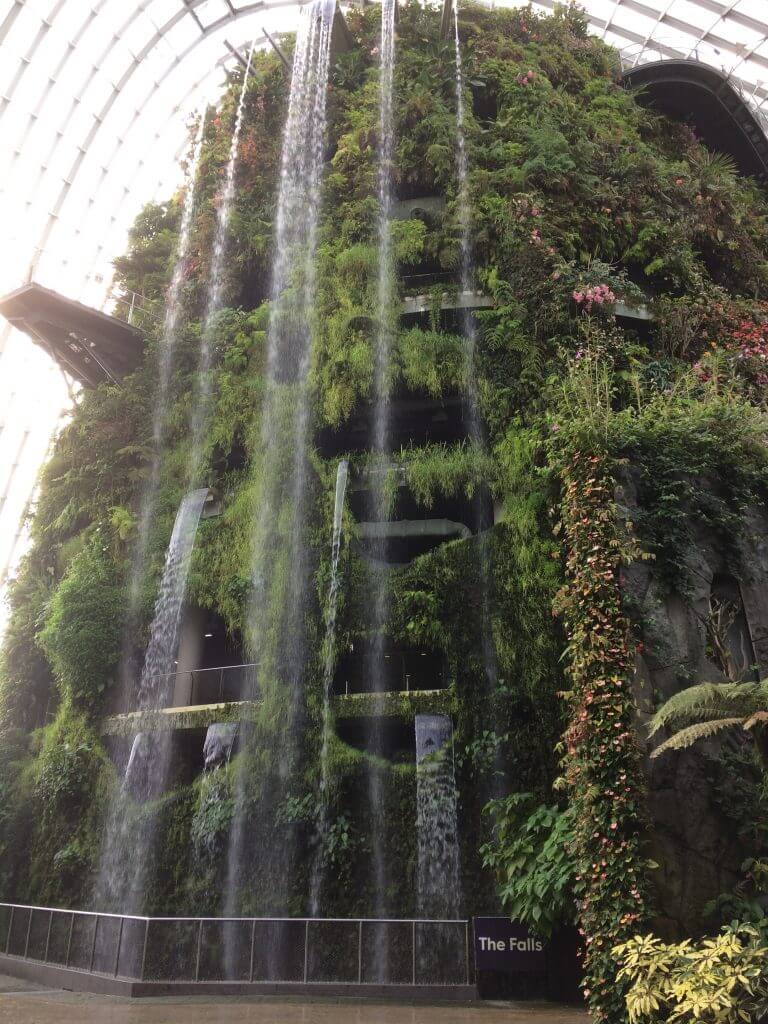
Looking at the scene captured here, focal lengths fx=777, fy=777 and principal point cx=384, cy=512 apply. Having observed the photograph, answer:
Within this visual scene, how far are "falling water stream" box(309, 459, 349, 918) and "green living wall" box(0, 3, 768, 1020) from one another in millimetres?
144

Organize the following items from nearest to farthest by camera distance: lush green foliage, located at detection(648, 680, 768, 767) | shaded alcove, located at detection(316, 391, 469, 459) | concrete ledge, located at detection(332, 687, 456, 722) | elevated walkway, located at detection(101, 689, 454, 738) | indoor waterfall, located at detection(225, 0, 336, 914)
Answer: lush green foliage, located at detection(648, 680, 768, 767), indoor waterfall, located at detection(225, 0, 336, 914), concrete ledge, located at detection(332, 687, 456, 722), elevated walkway, located at detection(101, 689, 454, 738), shaded alcove, located at detection(316, 391, 469, 459)

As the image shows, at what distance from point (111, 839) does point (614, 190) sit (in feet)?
49.8

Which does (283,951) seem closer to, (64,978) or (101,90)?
(64,978)

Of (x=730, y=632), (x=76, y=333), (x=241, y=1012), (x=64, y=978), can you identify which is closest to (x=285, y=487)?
(x=76, y=333)

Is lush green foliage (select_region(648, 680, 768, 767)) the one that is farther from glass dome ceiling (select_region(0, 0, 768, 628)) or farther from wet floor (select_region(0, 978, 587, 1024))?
glass dome ceiling (select_region(0, 0, 768, 628))

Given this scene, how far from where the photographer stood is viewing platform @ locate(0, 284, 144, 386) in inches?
644

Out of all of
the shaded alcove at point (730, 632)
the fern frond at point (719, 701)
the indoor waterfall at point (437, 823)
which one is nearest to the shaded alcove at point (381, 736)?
the indoor waterfall at point (437, 823)

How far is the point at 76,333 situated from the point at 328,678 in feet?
33.5

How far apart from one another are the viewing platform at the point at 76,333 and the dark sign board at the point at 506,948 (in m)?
14.2

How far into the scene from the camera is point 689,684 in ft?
24.6

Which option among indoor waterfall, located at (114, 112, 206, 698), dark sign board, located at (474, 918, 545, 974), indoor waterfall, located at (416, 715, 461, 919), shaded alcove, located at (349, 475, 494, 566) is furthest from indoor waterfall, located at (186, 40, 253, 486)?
dark sign board, located at (474, 918, 545, 974)

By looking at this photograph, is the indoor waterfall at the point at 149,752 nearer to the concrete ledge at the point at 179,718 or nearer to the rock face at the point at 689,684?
the concrete ledge at the point at 179,718

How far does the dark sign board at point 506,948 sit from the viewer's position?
7.63 metres

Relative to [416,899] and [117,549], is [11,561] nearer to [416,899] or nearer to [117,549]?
[117,549]
